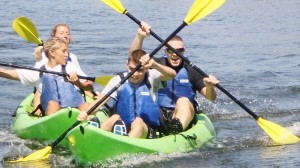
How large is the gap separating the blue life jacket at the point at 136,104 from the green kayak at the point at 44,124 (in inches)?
25.6

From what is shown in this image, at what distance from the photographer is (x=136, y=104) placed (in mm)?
7684

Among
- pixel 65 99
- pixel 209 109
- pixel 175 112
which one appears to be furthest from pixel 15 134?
pixel 209 109

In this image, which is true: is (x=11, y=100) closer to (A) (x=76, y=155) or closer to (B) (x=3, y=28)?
(A) (x=76, y=155)

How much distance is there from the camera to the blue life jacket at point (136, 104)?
767 cm

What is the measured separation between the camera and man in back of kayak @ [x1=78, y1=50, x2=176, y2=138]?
755 centimetres

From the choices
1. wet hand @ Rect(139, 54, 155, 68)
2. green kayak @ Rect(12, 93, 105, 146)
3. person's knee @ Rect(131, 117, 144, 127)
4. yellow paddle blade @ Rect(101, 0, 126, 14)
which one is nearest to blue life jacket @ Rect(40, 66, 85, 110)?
green kayak @ Rect(12, 93, 105, 146)

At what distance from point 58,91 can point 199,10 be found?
1.65 meters

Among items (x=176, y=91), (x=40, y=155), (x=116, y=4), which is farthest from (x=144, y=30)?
(x=40, y=155)

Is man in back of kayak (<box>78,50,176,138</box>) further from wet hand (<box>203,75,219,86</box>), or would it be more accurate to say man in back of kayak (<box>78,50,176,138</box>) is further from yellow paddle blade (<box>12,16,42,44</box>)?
yellow paddle blade (<box>12,16,42,44</box>)

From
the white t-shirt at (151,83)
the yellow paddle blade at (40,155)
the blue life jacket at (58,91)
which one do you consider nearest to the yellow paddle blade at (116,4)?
the blue life jacket at (58,91)

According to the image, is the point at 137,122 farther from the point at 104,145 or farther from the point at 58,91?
the point at 58,91

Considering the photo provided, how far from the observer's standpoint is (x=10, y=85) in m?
12.1

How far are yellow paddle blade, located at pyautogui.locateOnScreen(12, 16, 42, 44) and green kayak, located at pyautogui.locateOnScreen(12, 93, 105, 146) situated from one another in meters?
1.00

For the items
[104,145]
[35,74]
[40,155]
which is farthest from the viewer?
[35,74]
